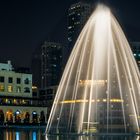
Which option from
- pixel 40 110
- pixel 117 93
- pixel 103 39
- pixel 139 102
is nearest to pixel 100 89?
pixel 117 93

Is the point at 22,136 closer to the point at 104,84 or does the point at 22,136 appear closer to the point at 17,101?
the point at 104,84

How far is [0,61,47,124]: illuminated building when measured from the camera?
411 feet

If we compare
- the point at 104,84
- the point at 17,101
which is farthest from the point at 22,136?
the point at 17,101

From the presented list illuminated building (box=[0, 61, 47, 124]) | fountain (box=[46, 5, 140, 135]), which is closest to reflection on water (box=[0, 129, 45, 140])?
fountain (box=[46, 5, 140, 135])

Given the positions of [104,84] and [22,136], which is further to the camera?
[104,84]

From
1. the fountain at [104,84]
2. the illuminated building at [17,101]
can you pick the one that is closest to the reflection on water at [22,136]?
the fountain at [104,84]

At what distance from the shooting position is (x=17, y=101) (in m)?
132

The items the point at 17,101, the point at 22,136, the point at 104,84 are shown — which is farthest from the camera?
the point at 17,101

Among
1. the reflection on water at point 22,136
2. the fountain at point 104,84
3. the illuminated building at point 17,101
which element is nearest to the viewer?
the reflection on water at point 22,136

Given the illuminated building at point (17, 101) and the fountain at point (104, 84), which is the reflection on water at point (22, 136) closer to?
the fountain at point (104, 84)

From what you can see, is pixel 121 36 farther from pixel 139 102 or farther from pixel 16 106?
pixel 16 106

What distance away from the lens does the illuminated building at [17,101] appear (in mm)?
125194

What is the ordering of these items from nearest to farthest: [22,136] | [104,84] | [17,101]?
[22,136] → [104,84] → [17,101]

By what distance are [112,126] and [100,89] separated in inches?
628
